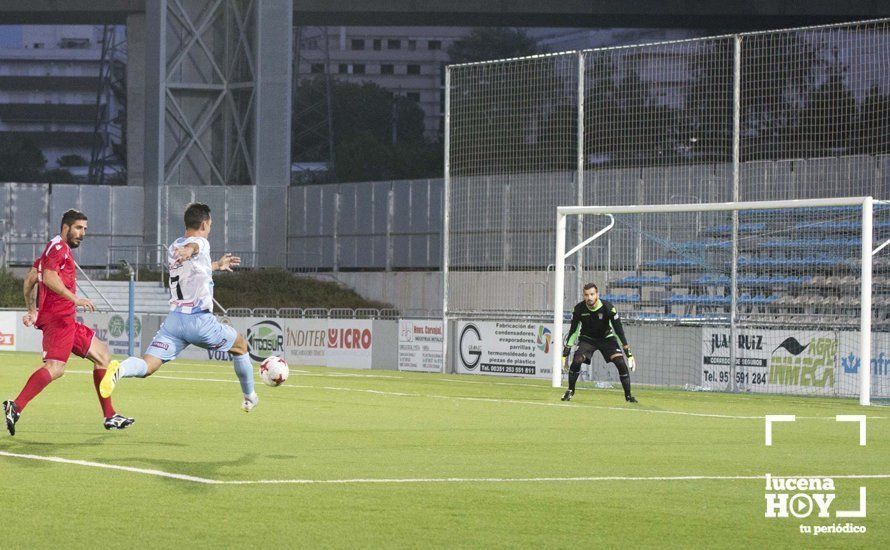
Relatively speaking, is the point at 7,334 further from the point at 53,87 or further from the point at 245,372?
the point at 53,87

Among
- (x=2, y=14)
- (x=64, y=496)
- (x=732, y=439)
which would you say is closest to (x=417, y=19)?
(x=2, y=14)

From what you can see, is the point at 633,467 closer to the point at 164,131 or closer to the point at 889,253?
the point at 889,253

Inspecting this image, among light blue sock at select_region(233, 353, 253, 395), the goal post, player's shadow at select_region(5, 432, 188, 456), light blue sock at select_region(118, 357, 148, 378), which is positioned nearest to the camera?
light blue sock at select_region(118, 357, 148, 378)

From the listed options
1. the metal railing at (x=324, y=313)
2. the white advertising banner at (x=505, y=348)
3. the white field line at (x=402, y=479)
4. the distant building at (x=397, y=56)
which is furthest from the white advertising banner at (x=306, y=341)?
the distant building at (x=397, y=56)

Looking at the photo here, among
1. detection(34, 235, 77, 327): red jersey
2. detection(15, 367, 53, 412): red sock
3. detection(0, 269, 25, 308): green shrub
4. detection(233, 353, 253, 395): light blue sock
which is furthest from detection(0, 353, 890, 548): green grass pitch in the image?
detection(0, 269, 25, 308): green shrub

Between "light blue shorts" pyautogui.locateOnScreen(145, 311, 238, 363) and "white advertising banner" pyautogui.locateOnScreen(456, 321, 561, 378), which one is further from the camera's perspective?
"white advertising banner" pyautogui.locateOnScreen(456, 321, 561, 378)

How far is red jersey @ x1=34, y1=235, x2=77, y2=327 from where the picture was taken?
44.5ft

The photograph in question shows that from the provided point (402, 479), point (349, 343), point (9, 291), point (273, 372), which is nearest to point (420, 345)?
point (349, 343)

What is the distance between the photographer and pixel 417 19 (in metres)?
67.2

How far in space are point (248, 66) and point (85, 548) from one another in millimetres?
48696

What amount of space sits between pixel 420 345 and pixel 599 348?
10.9m

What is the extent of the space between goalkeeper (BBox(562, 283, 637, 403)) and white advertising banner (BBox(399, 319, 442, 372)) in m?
9.98

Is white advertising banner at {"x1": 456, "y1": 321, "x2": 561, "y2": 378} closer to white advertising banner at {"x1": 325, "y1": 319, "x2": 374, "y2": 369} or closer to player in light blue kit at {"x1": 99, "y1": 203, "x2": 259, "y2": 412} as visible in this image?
white advertising banner at {"x1": 325, "y1": 319, "x2": 374, "y2": 369}

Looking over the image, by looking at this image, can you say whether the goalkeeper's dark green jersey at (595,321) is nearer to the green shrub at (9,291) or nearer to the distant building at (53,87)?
the green shrub at (9,291)
